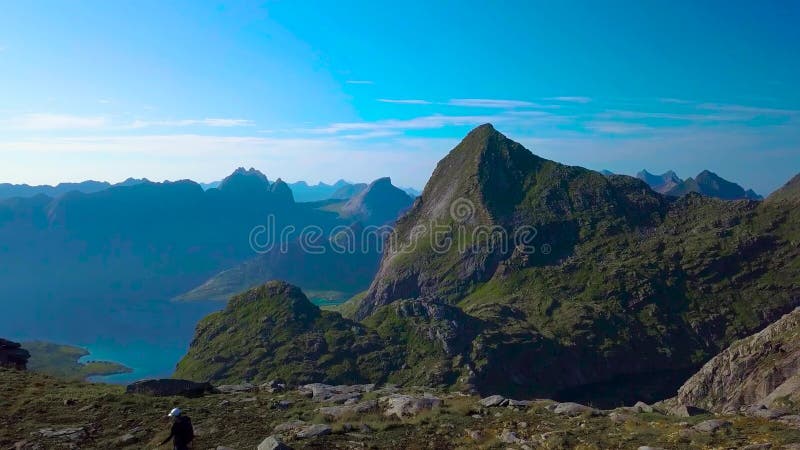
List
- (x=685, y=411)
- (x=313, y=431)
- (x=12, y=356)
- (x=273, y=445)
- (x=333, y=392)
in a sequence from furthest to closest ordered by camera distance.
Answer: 1. (x=12, y=356)
2. (x=333, y=392)
3. (x=685, y=411)
4. (x=313, y=431)
5. (x=273, y=445)

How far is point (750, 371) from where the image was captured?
6888 cm

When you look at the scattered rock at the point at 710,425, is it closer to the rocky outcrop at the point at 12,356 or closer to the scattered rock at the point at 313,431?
the scattered rock at the point at 313,431

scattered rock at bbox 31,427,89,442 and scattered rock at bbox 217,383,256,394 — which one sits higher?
scattered rock at bbox 31,427,89,442

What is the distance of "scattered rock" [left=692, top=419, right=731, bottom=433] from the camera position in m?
22.6

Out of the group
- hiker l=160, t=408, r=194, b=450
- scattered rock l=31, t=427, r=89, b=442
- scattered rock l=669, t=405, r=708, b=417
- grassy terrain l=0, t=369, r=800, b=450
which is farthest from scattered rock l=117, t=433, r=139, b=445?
scattered rock l=669, t=405, r=708, b=417

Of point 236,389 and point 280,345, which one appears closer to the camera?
point 236,389

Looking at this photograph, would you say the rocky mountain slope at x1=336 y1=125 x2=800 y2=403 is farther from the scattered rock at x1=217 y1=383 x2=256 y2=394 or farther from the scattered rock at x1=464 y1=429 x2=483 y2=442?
the scattered rock at x1=464 y1=429 x2=483 y2=442

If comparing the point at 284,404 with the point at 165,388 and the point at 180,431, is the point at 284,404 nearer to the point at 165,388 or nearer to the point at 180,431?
the point at 165,388

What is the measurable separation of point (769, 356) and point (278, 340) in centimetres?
11671

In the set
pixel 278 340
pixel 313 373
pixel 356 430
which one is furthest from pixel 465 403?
pixel 278 340

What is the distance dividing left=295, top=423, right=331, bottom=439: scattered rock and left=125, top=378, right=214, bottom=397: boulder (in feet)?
44.3

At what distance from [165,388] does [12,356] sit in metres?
20.0

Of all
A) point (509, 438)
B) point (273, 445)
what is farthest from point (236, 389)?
point (509, 438)

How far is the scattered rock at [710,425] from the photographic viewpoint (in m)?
22.6
